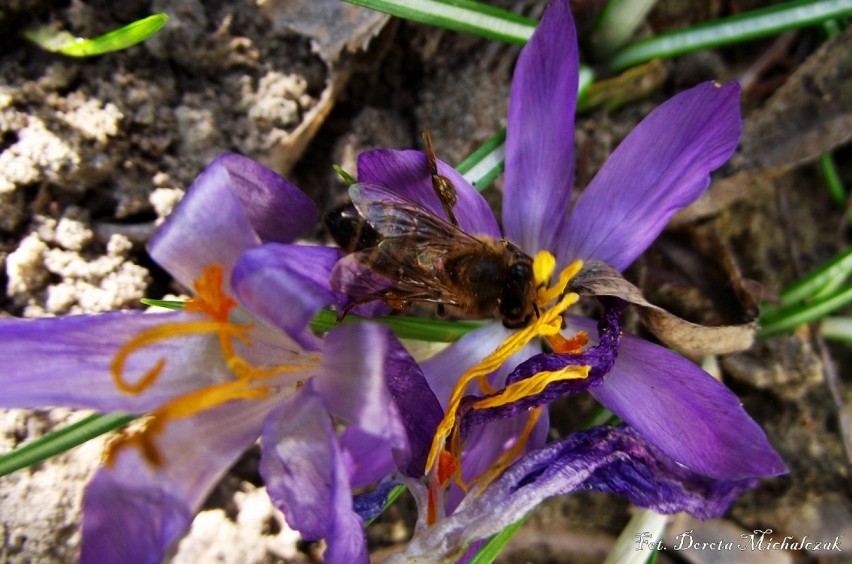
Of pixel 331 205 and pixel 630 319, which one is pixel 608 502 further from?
pixel 331 205

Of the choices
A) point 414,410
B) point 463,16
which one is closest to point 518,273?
point 414,410

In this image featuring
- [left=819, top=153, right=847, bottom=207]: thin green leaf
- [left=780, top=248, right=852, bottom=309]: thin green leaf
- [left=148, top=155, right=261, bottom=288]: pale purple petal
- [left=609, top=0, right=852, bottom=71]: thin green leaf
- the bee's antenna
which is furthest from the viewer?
[left=819, top=153, right=847, bottom=207]: thin green leaf

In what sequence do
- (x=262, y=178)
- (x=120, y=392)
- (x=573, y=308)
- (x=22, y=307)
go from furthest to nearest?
(x=573, y=308), (x=22, y=307), (x=262, y=178), (x=120, y=392)

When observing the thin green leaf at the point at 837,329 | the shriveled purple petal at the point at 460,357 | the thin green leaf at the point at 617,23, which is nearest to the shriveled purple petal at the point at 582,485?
the shriveled purple petal at the point at 460,357

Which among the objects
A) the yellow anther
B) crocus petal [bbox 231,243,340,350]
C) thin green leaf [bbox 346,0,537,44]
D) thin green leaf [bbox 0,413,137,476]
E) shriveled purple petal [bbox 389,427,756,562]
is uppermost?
thin green leaf [bbox 346,0,537,44]

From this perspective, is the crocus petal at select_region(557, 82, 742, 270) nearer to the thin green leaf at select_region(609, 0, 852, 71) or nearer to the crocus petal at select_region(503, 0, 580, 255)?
the crocus petal at select_region(503, 0, 580, 255)

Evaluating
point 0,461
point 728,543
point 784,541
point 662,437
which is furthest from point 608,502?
point 0,461

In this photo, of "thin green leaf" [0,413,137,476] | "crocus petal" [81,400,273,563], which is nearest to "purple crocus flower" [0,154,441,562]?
"crocus petal" [81,400,273,563]

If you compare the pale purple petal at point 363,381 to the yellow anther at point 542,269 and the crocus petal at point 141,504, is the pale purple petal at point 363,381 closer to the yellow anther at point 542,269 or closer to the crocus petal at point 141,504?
the crocus petal at point 141,504
